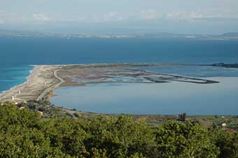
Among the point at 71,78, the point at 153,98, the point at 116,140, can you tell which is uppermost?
the point at 116,140

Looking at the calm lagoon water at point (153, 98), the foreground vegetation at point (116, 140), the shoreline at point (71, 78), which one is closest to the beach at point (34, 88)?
the shoreline at point (71, 78)

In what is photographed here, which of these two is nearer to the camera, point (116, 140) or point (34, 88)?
point (116, 140)

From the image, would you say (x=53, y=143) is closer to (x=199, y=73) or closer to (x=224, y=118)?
(x=224, y=118)

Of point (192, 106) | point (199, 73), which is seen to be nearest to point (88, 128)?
point (192, 106)

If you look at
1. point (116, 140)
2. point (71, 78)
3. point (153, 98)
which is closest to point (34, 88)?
point (71, 78)

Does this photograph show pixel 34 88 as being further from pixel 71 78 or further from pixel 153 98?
pixel 153 98

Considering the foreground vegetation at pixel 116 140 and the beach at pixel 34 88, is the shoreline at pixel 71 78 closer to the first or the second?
the beach at pixel 34 88

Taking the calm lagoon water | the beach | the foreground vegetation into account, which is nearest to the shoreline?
the beach
